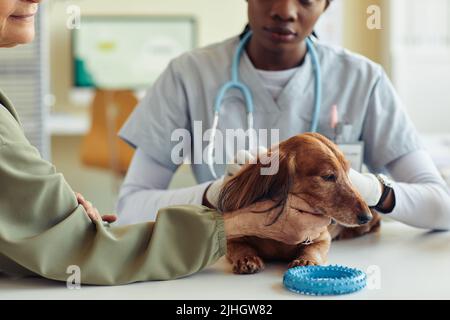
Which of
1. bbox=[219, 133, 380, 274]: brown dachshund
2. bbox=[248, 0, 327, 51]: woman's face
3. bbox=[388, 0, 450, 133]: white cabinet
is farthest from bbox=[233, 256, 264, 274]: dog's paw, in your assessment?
bbox=[388, 0, 450, 133]: white cabinet

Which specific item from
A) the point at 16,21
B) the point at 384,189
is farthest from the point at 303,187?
the point at 16,21

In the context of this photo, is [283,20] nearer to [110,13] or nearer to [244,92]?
[244,92]

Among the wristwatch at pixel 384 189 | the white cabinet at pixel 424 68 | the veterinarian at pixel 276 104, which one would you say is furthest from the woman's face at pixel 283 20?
the white cabinet at pixel 424 68

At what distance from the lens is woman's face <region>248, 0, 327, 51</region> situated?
1.41 metres

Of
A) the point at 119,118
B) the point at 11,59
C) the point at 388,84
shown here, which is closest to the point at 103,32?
the point at 119,118

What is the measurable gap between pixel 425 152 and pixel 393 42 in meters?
3.40

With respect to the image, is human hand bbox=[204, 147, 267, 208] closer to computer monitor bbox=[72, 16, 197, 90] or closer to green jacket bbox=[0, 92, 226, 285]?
green jacket bbox=[0, 92, 226, 285]

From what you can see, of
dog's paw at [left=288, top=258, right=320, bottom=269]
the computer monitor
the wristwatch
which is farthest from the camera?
the computer monitor

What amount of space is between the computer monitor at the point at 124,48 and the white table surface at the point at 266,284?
3799 millimetres

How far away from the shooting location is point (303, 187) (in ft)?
3.35

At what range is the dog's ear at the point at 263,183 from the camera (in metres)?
1.02

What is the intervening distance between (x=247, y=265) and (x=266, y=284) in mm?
61

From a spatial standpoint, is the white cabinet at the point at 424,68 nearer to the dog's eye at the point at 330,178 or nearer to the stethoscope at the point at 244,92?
the stethoscope at the point at 244,92

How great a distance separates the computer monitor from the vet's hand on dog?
3.91 meters
